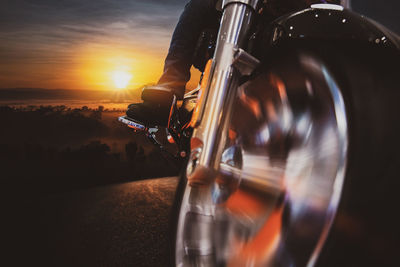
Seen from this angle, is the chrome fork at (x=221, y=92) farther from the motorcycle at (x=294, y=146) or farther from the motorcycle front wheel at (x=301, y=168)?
the motorcycle front wheel at (x=301, y=168)

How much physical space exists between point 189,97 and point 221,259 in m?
0.78

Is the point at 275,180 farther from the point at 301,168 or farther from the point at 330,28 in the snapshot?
the point at 330,28

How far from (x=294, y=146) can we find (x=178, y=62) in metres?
0.84

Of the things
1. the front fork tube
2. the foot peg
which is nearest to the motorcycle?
the front fork tube

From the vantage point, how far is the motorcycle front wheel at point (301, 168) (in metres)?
0.59

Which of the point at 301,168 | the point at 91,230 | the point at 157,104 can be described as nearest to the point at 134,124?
the point at 157,104

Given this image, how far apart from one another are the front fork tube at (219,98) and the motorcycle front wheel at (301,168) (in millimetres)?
124

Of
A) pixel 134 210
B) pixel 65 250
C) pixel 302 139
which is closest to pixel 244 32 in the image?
pixel 302 139

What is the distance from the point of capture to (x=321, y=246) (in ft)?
1.99

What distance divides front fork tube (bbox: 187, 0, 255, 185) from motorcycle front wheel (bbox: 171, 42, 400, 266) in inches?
4.9

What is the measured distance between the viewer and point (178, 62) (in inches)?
54.1

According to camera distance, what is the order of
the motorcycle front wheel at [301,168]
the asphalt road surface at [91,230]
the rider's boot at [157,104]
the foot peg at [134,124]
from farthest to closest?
the foot peg at [134,124] → the asphalt road surface at [91,230] → the rider's boot at [157,104] → the motorcycle front wheel at [301,168]

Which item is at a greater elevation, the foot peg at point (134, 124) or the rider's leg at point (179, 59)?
the rider's leg at point (179, 59)

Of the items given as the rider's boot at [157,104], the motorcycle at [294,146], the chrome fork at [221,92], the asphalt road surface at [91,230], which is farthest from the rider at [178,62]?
the asphalt road surface at [91,230]
